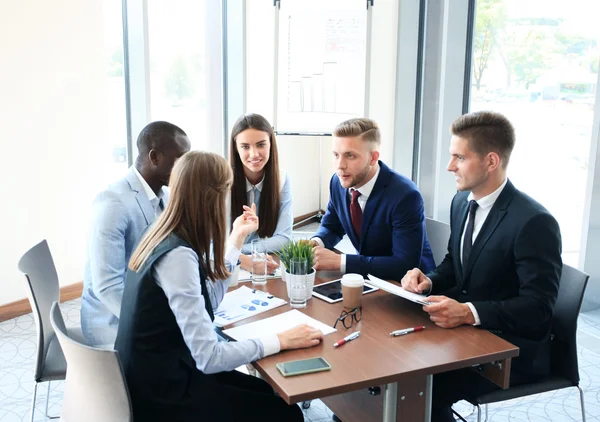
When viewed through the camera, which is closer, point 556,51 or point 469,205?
point 469,205

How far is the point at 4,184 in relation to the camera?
Result: 3.76 m

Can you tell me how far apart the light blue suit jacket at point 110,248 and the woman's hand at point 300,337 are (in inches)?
30.9

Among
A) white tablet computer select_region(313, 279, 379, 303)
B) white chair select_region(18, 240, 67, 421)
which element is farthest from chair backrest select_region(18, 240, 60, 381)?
white tablet computer select_region(313, 279, 379, 303)

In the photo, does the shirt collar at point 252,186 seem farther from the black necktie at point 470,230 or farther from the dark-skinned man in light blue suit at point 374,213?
the black necktie at point 470,230

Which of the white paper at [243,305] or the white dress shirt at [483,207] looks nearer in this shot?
the white paper at [243,305]

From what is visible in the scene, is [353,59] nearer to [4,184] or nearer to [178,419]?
[4,184]

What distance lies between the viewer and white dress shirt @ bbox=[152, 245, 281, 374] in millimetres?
1592

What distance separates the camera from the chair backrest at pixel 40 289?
6.66 feet

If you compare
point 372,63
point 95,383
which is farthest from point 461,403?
point 372,63

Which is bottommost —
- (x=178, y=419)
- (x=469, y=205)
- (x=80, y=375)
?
(x=178, y=419)

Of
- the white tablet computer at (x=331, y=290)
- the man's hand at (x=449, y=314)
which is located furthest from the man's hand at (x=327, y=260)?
the man's hand at (x=449, y=314)

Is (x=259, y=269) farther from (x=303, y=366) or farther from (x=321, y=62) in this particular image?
(x=321, y=62)

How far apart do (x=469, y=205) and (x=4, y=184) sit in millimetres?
2987

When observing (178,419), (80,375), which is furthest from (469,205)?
(80,375)
